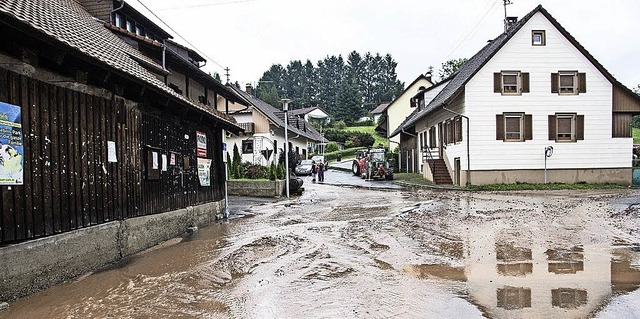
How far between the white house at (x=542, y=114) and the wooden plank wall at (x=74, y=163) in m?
20.4

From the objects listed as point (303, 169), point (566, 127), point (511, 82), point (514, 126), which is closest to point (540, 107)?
point (514, 126)

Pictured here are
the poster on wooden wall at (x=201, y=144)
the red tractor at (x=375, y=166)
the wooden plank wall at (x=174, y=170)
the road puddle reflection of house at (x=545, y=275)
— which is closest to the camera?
the road puddle reflection of house at (x=545, y=275)

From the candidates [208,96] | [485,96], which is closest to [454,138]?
[485,96]

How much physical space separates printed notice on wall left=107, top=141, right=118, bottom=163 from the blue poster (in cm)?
235

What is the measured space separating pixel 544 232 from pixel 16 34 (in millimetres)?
11015

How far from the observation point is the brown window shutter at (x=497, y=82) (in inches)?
1082

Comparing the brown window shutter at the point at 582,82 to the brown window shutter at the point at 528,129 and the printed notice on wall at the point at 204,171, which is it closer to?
the brown window shutter at the point at 528,129

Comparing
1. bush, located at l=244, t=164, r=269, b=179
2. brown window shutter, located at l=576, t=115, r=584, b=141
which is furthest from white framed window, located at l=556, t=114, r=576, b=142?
bush, located at l=244, t=164, r=269, b=179

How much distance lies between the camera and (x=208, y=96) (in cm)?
2391

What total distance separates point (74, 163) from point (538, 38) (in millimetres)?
Result: 26889

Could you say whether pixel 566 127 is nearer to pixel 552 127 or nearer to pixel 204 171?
pixel 552 127

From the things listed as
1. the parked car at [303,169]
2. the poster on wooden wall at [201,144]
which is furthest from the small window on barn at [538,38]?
the parked car at [303,169]

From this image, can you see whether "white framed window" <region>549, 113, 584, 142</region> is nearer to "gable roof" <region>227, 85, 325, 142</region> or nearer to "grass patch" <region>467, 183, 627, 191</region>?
"grass patch" <region>467, 183, 627, 191</region>

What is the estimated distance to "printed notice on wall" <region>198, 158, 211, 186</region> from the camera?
1432cm
